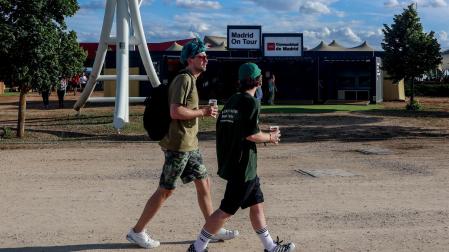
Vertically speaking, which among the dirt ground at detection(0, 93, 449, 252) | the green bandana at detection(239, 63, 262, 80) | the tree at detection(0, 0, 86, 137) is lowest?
the dirt ground at detection(0, 93, 449, 252)

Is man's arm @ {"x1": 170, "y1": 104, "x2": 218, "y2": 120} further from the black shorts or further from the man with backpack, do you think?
the black shorts

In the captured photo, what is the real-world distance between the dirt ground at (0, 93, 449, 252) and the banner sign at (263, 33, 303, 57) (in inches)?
700

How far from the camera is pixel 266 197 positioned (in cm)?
801

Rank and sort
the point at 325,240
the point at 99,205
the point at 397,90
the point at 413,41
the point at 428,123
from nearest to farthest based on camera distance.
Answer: the point at 325,240 → the point at 99,205 → the point at 428,123 → the point at 413,41 → the point at 397,90

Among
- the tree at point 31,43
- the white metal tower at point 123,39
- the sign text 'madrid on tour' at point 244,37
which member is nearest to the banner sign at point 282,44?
the sign text 'madrid on tour' at point 244,37

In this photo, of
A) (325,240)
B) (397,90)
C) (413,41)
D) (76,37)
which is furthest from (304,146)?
(397,90)

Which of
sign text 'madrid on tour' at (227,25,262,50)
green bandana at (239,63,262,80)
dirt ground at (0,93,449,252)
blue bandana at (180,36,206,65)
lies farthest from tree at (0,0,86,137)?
sign text 'madrid on tour' at (227,25,262,50)

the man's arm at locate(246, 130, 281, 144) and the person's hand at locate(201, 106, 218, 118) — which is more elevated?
the person's hand at locate(201, 106, 218, 118)

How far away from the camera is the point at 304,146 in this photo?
14.6 metres

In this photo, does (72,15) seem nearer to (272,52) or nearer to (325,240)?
(325,240)

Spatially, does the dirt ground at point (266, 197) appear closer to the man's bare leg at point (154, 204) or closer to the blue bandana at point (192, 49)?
the man's bare leg at point (154, 204)

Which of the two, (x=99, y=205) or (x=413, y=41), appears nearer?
(x=99, y=205)

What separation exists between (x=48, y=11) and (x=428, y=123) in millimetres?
12473

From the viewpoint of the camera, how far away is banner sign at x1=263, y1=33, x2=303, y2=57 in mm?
32438
